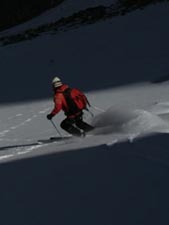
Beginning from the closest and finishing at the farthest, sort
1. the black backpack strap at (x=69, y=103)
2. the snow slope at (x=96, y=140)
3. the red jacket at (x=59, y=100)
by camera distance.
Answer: the snow slope at (x=96, y=140) → the red jacket at (x=59, y=100) → the black backpack strap at (x=69, y=103)

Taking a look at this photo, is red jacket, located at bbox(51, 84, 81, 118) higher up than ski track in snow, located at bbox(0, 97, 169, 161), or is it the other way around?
red jacket, located at bbox(51, 84, 81, 118)

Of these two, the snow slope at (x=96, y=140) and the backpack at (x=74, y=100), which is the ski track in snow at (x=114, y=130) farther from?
the backpack at (x=74, y=100)

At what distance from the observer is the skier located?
10609 mm

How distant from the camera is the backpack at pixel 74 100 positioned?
1069cm

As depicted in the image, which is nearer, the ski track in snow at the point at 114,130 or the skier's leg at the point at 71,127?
the ski track in snow at the point at 114,130

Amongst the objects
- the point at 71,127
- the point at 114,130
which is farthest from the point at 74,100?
the point at 114,130

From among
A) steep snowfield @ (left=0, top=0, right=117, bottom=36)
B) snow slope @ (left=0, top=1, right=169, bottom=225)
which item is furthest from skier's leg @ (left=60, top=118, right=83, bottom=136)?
steep snowfield @ (left=0, top=0, right=117, bottom=36)

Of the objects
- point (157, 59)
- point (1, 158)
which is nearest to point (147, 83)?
point (157, 59)

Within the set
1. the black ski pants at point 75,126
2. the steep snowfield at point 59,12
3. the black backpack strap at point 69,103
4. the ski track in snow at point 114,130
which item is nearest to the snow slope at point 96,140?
the ski track in snow at point 114,130

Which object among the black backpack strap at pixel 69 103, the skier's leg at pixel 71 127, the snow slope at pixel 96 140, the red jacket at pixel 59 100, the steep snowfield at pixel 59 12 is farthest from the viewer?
the steep snowfield at pixel 59 12

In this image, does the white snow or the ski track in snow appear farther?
the white snow

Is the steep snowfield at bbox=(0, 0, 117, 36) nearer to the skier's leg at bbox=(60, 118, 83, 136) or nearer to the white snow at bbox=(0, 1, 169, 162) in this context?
the white snow at bbox=(0, 1, 169, 162)

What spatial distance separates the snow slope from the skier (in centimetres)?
32

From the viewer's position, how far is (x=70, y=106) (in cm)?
1083
